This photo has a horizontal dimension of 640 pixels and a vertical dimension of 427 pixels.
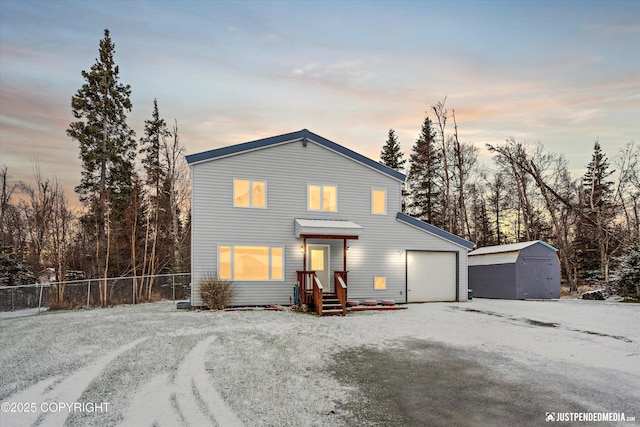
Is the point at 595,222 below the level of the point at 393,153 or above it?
below

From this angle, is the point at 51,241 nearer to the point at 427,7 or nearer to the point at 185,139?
the point at 185,139

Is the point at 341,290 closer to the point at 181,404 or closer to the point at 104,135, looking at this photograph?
the point at 181,404

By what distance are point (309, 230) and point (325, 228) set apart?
60 centimetres

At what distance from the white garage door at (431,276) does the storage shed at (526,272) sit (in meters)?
4.10

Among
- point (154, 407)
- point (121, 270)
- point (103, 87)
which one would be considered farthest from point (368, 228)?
point (103, 87)

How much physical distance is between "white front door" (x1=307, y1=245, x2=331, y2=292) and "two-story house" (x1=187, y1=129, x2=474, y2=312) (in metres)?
0.04

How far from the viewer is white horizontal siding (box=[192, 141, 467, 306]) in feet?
41.8

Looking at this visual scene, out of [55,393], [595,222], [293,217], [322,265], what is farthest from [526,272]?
[55,393]

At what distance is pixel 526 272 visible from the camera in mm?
17531

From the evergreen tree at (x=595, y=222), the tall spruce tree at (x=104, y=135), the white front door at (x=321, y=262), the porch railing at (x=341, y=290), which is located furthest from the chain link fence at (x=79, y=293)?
the evergreen tree at (x=595, y=222)

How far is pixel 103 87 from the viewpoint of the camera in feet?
72.0

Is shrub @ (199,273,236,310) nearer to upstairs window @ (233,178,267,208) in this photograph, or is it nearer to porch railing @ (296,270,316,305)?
porch railing @ (296,270,316,305)

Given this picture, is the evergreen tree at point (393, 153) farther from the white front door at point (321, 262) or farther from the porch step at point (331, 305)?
the porch step at point (331, 305)

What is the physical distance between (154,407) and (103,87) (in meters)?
23.7
